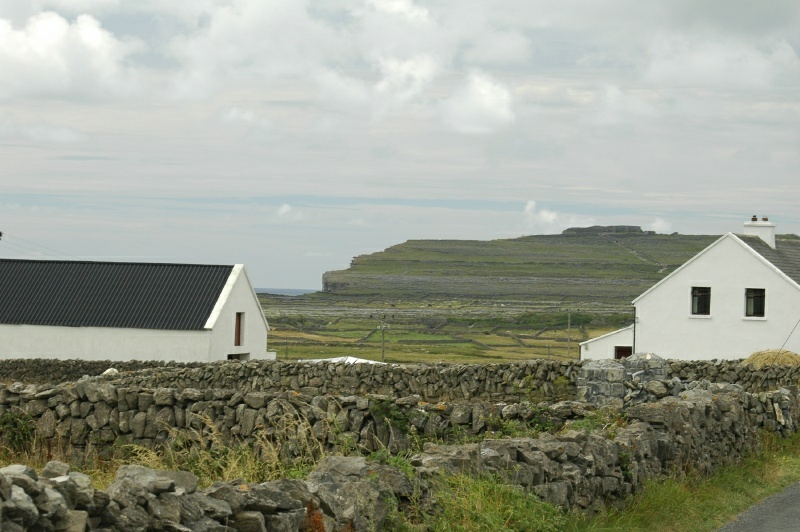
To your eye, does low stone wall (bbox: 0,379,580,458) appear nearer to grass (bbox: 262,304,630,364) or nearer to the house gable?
the house gable

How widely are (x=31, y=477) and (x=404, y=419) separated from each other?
30.6 feet

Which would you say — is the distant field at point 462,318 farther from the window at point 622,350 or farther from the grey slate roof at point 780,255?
the grey slate roof at point 780,255

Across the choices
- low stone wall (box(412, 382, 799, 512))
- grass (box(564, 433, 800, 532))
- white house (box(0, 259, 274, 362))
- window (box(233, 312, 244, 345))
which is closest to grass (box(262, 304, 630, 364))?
window (box(233, 312, 244, 345))

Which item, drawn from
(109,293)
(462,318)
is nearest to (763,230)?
(109,293)

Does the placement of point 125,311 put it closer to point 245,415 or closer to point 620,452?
point 245,415

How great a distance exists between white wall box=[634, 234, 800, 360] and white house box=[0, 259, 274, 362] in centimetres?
1870

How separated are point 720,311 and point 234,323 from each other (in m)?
21.7

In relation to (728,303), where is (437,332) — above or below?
below

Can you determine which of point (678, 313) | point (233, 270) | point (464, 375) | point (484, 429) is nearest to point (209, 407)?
point (484, 429)

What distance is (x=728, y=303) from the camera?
Answer: 4969 cm

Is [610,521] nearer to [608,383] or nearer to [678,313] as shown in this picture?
[608,383]

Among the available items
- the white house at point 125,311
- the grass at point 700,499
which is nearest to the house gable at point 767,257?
the white house at point 125,311

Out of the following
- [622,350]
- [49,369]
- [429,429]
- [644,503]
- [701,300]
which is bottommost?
[49,369]

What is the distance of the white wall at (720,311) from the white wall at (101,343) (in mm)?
20755
